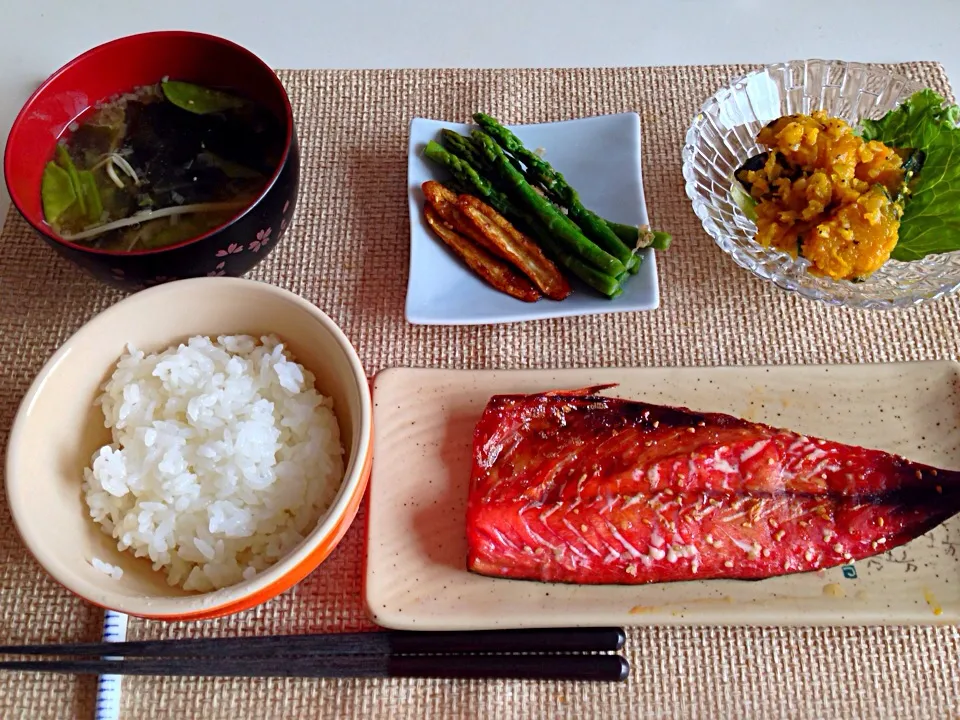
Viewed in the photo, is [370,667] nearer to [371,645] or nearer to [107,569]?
[371,645]

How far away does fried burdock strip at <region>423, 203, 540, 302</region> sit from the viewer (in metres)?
2.17

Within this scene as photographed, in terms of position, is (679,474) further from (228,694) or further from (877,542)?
(228,694)

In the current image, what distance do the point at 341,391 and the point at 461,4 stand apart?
1.98 meters

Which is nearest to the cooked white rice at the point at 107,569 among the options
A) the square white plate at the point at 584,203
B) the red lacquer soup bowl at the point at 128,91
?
the red lacquer soup bowl at the point at 128,91

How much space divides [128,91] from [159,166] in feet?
0.93

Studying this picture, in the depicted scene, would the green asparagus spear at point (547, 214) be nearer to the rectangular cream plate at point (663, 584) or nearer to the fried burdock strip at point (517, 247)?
the fried burdock strip at point (517, 247)

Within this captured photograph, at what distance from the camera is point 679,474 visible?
1783 millimetres

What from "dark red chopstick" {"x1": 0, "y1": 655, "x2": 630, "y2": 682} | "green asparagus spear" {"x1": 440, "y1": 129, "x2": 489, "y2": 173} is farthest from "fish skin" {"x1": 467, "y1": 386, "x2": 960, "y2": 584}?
"green asparagus spear" {"x1": 440, "y1": 129, "x2": 489, "y2": 173}

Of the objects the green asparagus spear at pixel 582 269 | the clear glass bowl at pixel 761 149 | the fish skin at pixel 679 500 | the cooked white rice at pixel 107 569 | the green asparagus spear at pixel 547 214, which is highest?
the clear glass bowl at pixel 761 149

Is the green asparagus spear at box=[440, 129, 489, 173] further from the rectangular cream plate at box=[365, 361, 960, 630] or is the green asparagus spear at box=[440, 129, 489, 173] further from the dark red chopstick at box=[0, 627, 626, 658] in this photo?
the dark red chopstick at box=[0, 627, 626, 658]

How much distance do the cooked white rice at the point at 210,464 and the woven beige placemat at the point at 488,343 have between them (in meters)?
0.26

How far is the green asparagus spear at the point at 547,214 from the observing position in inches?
83.1

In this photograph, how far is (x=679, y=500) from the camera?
176 cm

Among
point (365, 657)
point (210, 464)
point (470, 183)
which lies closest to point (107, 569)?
point (210, 464)
